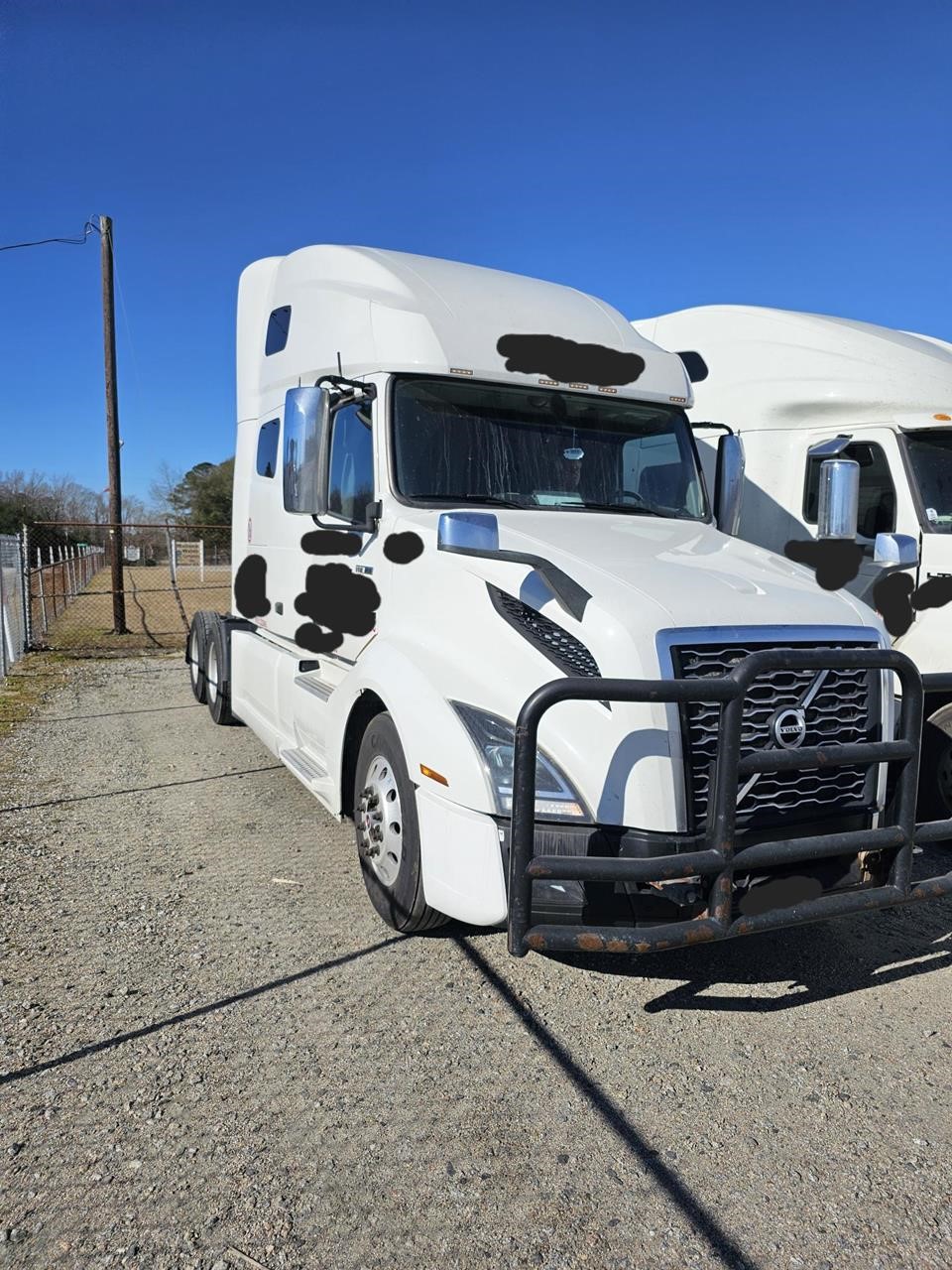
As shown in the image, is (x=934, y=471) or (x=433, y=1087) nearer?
(x=433, y=1087)

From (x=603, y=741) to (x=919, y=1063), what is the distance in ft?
5.53

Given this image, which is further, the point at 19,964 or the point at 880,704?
the point at 19,964

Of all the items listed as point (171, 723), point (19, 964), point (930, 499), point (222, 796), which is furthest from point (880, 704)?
point (171, 723)

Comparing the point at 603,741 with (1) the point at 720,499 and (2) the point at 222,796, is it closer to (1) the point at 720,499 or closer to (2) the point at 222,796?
(1) the point at 720,499

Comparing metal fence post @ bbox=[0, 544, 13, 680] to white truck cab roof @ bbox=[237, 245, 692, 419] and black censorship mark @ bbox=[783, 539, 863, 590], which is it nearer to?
white truck cab roof @ bbox=[237, 245, 692, 419]

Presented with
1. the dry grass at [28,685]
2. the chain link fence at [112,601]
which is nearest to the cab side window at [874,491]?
the dry grass at [28,685]

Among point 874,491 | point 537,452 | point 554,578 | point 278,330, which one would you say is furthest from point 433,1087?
point 278,330

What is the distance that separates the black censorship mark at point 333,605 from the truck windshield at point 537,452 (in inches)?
26.1

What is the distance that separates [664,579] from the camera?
3.55 meters

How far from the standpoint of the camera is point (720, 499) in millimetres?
5340

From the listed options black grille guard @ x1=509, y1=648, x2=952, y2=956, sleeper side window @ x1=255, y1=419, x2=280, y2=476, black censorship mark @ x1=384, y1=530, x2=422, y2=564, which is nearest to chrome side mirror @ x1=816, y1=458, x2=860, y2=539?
black grille guard @ x1=509, y1=648, x2=952, y2=956

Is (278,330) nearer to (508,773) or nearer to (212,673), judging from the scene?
(212,673)

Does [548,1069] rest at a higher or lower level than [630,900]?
lower

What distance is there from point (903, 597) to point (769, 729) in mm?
3134
